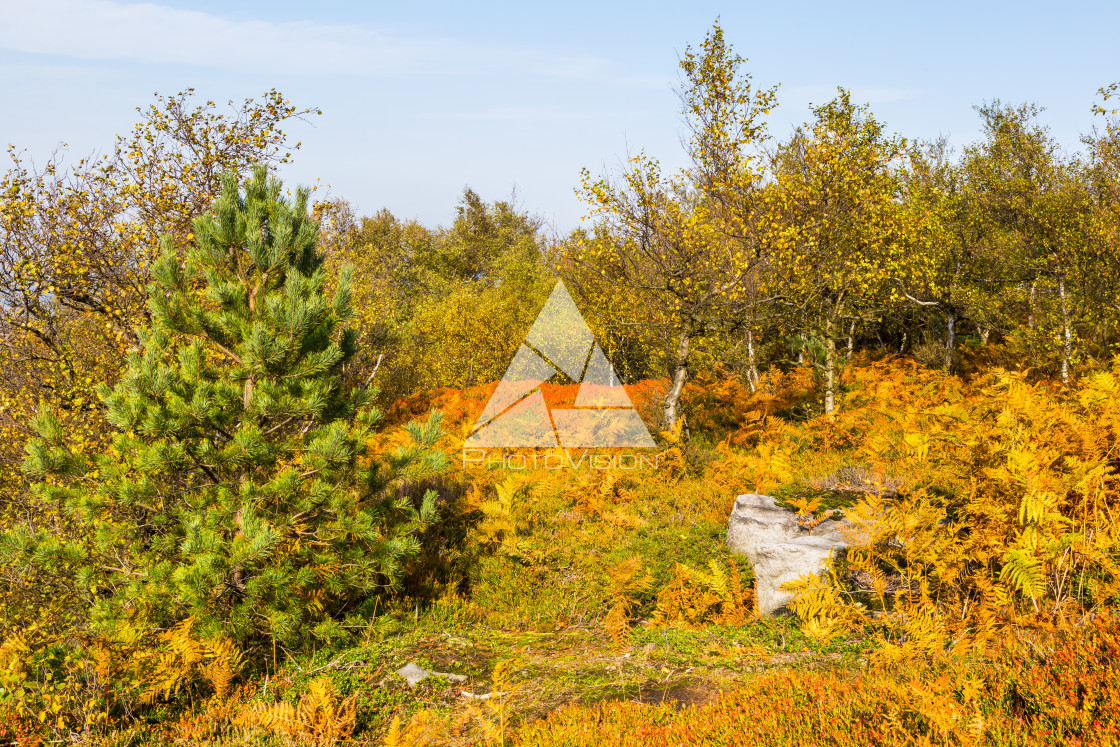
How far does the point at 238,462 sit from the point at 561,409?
965 centimetres

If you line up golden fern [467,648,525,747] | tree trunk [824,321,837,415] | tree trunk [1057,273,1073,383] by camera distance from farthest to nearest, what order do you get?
tree trunk [1057,273,1073,383] → tree trunk [824,321,837,415] → golden fern [467,648,525,747]

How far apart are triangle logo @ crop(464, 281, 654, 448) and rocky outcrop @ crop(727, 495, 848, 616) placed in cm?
470

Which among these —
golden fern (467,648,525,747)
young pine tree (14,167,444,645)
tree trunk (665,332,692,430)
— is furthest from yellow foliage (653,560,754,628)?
tree trunk (665,332,692,430)

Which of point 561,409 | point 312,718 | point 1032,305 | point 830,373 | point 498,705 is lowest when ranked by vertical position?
point 312,718

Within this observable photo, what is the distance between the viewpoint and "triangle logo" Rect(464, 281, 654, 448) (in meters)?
13.1

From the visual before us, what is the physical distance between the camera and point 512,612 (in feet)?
23.8

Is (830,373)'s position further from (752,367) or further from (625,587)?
(625,587)

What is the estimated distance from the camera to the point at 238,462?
5703mm

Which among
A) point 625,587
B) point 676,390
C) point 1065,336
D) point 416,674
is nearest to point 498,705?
point 416,674

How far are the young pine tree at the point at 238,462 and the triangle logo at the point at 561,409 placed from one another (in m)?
6.46

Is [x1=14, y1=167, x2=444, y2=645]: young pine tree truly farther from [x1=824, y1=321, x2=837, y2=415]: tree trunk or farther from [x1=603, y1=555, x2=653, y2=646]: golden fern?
[x1=824, y1=321, x2=837, y2=415]: tree trunk

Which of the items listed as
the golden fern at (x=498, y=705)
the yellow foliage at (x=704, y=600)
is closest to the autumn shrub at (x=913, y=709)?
the golden fern at (x=498, y=705)

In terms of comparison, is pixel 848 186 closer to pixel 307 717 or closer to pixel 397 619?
pixel 397 619

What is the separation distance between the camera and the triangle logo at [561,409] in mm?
13094
